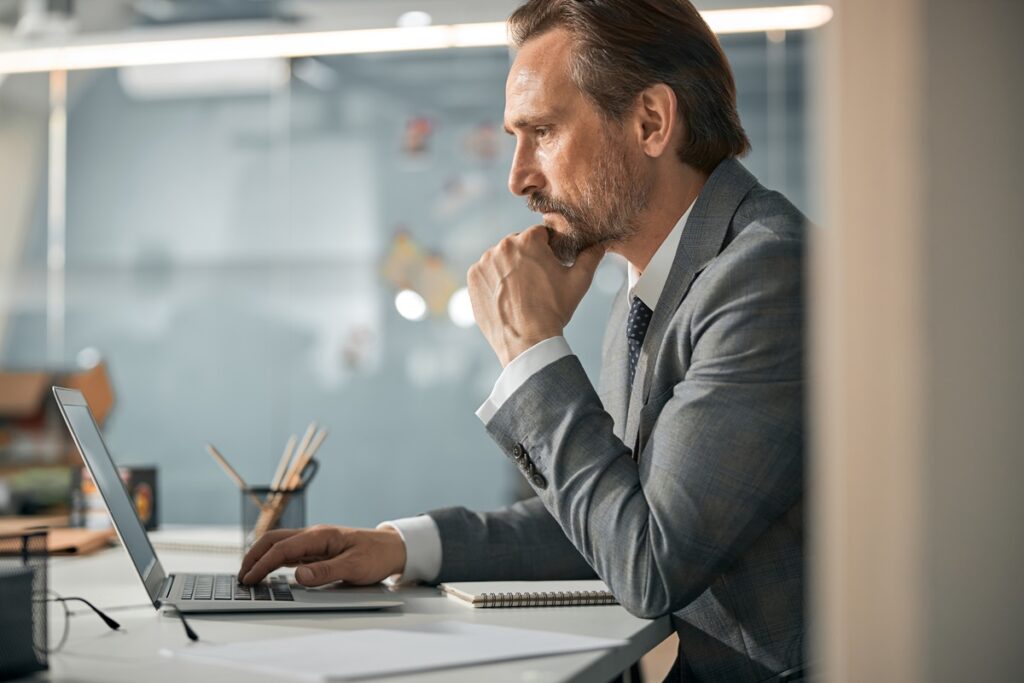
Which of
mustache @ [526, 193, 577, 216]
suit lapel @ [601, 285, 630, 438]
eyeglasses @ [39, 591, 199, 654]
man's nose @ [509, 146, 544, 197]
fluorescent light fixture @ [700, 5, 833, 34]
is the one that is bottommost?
eyeglasses @ [39, 591, 199, 654]

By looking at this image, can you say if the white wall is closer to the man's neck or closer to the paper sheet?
the paper sheet

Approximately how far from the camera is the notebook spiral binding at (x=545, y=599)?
1180 mm

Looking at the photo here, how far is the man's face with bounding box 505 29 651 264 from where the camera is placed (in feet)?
4.70

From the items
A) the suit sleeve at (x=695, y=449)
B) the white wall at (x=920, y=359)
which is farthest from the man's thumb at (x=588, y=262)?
the white wall at (x=920, y=359)

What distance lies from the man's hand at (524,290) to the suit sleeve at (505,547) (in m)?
0.25

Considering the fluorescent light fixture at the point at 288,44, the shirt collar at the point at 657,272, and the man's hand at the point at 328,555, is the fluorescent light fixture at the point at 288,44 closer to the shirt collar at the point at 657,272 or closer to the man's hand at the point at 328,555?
the shirt collar at the point at 657,272

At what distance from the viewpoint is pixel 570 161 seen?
→ 1.45m

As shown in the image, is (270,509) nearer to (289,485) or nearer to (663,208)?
(289,485)

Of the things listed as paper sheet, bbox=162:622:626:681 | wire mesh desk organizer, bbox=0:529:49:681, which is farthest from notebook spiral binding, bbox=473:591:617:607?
wire mesh desk organizer, bbox=0:529:49:681

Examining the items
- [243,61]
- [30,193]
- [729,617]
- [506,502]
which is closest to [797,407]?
[729,617]

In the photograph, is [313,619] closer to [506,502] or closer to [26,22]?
[506,502]

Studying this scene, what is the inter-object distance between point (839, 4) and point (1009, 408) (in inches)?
8.4

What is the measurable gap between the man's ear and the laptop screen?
76 centimetres

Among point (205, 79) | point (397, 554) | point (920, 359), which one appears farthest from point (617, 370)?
point (205, 79)
